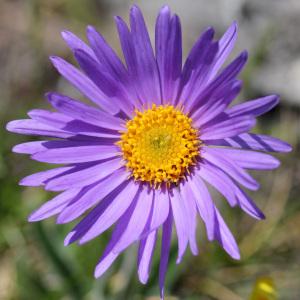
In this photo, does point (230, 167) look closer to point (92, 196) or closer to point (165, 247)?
point (165, 247)

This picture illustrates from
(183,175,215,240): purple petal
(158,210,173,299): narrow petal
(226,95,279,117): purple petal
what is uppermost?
(226,95,279,117): purple petal

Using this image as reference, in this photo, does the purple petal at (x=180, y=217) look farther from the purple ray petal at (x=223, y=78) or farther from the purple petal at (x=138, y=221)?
the purple ray petal at (x=223, y=78)

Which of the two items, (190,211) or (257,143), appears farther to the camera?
(190,211)

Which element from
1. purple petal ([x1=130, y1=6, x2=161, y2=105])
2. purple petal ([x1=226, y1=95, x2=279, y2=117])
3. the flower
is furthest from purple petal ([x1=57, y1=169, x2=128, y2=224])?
purple petal ([x1=226, y1=95, x2=279, y2=117])

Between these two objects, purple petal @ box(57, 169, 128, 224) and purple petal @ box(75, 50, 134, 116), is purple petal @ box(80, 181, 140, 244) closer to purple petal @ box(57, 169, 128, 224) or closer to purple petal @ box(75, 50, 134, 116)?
purple petal @ box(57, 169, 128, 224)

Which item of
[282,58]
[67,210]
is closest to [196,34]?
[282,58]

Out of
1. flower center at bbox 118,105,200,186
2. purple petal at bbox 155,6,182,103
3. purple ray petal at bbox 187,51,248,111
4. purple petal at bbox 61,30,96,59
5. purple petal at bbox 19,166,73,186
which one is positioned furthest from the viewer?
flower center at bbox 118,105,200,186

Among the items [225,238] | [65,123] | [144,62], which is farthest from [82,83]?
[225,238]
